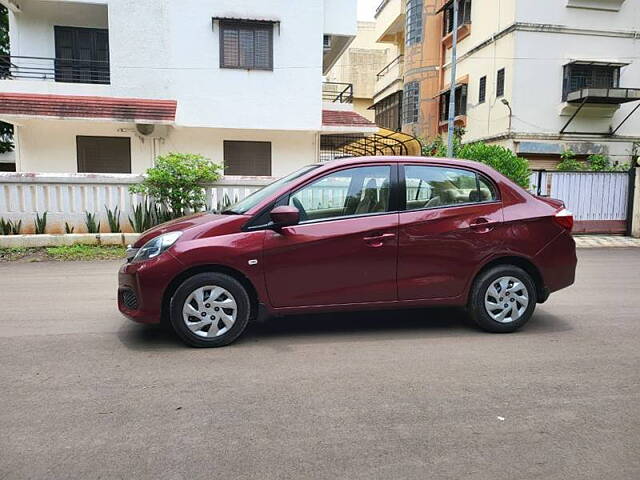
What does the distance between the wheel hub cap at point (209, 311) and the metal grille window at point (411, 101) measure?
2289 cm

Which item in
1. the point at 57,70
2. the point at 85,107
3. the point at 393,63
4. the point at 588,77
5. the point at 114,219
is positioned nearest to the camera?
the point at 114,219

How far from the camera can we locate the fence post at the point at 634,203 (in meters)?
14.2

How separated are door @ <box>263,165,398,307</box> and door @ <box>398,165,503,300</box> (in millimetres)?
165

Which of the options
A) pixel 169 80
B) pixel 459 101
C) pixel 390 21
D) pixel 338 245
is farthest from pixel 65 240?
pixel 390 21

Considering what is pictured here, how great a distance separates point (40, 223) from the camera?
10.6 meters

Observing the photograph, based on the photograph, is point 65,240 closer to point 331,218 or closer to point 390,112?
point 331,218

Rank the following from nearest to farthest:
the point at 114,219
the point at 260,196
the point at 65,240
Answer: the point at 260,196
the point at 65,240
the point at 114,219

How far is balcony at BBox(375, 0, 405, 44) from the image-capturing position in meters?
28.9

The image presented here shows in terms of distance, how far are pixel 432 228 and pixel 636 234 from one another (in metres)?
11.9

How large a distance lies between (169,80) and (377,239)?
11.6 m

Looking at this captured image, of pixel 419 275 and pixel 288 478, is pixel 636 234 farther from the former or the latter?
pixel 288 478

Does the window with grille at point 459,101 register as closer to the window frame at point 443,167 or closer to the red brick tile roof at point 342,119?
the red brick tile roof at point 342,119

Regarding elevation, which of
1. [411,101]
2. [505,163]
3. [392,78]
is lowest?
[505,163]

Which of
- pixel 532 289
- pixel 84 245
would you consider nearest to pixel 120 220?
pixel 84 245
